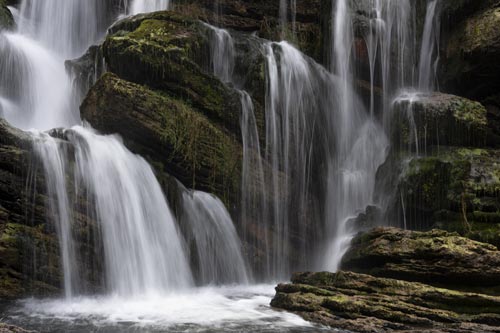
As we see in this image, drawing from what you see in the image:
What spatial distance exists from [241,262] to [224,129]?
3828mm

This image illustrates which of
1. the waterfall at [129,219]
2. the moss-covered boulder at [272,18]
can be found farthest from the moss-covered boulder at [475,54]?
the waterfall at [129,219]

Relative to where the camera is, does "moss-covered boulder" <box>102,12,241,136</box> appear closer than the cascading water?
Yes

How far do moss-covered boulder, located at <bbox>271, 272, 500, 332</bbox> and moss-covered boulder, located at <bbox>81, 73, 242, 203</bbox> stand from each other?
4.82 meters

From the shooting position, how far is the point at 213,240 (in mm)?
13047

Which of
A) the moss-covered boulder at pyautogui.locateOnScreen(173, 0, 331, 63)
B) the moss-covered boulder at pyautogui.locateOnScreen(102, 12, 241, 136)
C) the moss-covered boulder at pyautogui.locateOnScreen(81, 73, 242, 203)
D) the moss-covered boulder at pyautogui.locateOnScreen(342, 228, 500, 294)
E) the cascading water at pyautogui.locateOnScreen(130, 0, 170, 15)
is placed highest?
the cascading water at pyautogui.locateOnScreen(130, 0, 170, 15)

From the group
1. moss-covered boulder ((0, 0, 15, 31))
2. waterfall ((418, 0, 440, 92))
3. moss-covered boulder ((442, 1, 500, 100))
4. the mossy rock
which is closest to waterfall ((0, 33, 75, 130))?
moss-covered boulder ((0, 0, 15, 31))

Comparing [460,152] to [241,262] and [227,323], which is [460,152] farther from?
[227,323]

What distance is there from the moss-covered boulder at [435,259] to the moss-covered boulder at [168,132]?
4.91 m

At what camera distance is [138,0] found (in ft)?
67.9

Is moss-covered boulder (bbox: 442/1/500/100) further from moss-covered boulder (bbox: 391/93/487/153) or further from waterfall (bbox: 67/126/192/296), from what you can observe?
waterfall (bbox: 67/126/192/296)

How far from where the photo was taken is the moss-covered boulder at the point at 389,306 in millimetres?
8172

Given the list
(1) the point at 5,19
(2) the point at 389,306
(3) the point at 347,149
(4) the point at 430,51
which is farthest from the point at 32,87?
(2) the point at 389,306

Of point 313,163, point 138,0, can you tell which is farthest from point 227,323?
point 138,0

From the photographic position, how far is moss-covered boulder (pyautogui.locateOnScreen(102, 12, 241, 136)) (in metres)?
13.8
